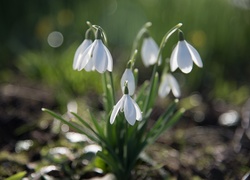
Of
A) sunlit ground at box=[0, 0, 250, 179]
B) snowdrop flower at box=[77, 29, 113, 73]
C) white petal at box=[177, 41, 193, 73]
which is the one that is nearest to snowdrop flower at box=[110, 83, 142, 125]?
snowdrop flower at box=[77, 29, 113, 73]

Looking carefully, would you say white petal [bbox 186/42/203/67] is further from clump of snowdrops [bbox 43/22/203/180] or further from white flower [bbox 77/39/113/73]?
white flower [bbox 77/39/113/73]

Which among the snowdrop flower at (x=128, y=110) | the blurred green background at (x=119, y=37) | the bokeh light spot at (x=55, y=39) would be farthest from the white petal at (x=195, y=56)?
the bokeh light spot at (x=55, y=39)

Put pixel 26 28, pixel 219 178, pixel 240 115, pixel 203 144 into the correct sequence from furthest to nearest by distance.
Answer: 1. pixel 26 28
2. pixel 240 115
3. pixel 203 144
4. pixel 219 178

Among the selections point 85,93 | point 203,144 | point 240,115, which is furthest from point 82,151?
point 240,115

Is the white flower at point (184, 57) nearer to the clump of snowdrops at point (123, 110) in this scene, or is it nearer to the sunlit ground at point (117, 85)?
the clump of snowdrops at point (123, 110)

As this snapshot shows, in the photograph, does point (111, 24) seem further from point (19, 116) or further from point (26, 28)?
point (19, 116)

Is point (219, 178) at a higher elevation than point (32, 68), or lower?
lower

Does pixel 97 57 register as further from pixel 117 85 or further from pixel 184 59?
pixel 117 85
